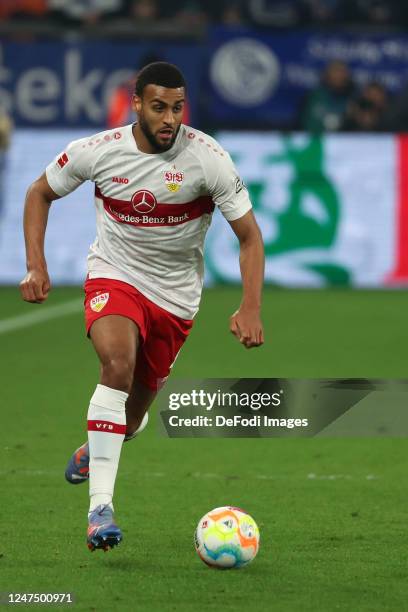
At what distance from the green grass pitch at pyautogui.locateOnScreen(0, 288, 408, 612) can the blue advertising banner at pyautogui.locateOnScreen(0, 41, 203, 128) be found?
6.02 meters

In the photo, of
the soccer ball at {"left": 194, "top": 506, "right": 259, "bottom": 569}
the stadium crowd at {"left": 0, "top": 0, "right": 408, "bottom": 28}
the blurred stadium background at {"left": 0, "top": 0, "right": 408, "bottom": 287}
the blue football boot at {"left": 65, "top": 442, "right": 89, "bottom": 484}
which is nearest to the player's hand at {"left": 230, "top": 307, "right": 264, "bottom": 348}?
the soccer ball at {"left": 194, "top": 506, "right": 259, "bottom": 569}

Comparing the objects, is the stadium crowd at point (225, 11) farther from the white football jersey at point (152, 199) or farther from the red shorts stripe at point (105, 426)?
the red shorts stripe at point (105, 426)

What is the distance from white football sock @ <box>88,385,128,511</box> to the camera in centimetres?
559

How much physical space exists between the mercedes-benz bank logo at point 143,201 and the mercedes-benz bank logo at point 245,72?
11.3 meters

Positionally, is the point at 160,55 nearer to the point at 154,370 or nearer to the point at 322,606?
the point at 154,370

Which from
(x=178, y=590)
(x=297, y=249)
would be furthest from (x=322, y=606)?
(x=297, y=249)

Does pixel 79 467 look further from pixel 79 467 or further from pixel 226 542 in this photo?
pixel 226 542

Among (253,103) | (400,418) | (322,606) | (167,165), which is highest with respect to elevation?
(167,165)

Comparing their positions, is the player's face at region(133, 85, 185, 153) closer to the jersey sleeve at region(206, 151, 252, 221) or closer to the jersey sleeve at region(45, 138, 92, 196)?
the jersey sleeve at region(206, 151, 252, 221)

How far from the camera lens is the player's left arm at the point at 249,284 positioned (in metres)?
5.68

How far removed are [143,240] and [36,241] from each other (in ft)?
1.47

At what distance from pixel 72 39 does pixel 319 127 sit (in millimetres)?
3150

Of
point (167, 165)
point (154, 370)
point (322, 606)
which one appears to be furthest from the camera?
point (154, 370)

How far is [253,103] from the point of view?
17.3 m
